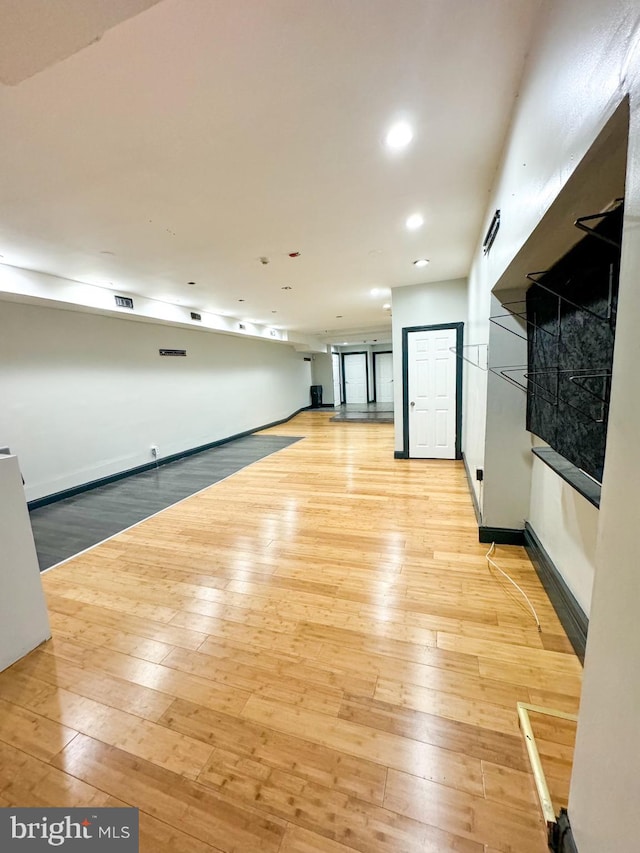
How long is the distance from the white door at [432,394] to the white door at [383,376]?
301 inches

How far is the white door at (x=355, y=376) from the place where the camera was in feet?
42.8

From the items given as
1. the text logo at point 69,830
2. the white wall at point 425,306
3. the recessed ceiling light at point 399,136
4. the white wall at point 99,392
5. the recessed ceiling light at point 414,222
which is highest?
the recessed ceiling light at point 414,222

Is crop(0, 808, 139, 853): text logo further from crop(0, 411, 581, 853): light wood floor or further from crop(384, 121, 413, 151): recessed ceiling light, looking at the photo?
crop(384, 121, 413, 151): recessed ceiling light

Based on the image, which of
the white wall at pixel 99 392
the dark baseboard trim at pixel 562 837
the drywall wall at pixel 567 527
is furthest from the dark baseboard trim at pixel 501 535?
the white wall at pixel 99 392

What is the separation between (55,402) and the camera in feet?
13.9

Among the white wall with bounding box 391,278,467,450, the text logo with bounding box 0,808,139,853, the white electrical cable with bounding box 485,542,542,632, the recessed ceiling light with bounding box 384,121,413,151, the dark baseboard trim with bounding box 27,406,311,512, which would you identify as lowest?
the text logo with bounding box 0,808,139,853

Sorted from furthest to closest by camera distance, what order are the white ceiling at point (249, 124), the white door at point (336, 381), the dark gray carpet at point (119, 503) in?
the white door at point (336, 381)
the dark gray carpet at point (119, 503)
the white ceiling at point (249, 124)

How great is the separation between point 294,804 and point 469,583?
1628mm

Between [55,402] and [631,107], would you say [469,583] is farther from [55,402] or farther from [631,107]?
[55,402]

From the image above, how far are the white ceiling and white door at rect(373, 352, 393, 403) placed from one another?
954 centimetres

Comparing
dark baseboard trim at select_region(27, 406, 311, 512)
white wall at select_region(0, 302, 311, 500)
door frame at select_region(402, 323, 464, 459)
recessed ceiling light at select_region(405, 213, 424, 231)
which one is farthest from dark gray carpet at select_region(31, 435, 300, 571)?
recessed ceiling light at select_region(405, 213, 424, 231)

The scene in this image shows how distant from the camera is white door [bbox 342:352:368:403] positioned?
1304cm

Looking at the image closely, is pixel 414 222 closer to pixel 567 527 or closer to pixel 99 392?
pixel 567 527

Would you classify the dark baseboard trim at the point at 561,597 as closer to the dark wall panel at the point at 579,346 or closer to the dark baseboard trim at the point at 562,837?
the dark baseboard trim at the point at 562,837
